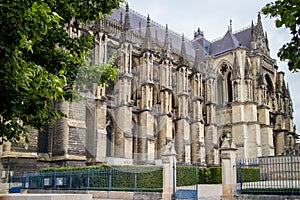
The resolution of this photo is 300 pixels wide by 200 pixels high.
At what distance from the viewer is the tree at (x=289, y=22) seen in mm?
4359

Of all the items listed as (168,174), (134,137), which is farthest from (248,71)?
(168,174)

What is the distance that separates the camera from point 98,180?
46.3ft

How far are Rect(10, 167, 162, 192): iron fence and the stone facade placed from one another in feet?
5.33

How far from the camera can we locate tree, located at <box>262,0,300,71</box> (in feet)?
14.3

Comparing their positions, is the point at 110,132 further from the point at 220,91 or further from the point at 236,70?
the point at 220,91

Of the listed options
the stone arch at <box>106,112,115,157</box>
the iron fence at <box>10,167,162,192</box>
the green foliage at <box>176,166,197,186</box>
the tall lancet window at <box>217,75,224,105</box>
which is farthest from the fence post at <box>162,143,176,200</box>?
the tall lancet window at <box>217,75,224,105</box>

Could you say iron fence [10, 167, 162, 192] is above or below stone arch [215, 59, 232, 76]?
below

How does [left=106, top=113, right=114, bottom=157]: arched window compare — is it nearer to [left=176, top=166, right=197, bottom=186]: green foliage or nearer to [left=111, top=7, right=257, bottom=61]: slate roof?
[left=176, top=166, right=197, bottom=186]: green foliage

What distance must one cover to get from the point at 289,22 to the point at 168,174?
884cm

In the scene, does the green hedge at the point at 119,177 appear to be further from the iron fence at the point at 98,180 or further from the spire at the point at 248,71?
the spire at the point at 248,71

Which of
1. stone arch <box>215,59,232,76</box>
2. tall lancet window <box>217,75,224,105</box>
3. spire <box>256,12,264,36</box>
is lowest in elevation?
tall lancet window <box>217,75,224,105</box>

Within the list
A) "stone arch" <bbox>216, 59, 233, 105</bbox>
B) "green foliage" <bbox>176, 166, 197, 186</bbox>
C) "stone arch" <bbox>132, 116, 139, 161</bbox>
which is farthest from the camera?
"stone arch" <bbox>216, 59, 233, 105</bbox>

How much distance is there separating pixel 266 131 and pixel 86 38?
98.4 ft

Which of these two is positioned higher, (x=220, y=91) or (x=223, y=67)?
(x=223, y=67)
